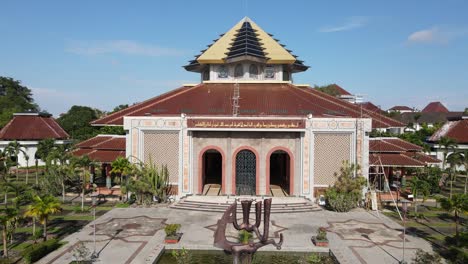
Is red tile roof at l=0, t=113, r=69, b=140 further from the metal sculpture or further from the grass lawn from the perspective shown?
the metal sculpture

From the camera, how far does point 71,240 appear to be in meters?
19.7

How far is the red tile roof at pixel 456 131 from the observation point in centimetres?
4712

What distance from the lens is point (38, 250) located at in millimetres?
16844

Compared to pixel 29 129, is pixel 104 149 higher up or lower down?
lower down

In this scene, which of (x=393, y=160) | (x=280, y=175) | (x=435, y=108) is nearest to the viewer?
(x=393, y=160)

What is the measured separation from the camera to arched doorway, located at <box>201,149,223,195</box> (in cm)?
3052

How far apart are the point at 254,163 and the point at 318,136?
16.3 feet

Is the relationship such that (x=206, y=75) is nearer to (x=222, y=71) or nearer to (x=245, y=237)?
(x=222, y=71)

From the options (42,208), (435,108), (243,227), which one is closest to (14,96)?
(42,208)

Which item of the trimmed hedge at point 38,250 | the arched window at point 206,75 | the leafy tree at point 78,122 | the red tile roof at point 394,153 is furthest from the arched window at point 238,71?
the leafy tree at point 78,122

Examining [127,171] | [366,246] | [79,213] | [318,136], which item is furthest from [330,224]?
[79,213]

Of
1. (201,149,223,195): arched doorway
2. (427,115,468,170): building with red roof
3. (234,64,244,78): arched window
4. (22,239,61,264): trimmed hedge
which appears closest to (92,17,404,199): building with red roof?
(201,149,223,195): arched doorway

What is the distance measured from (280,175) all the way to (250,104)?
9026mm

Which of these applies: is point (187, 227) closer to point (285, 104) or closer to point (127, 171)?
point (127, 171)
